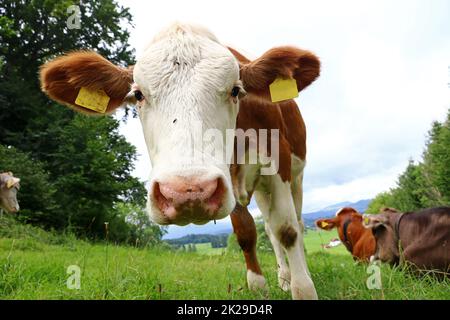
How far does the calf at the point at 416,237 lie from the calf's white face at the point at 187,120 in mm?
2605

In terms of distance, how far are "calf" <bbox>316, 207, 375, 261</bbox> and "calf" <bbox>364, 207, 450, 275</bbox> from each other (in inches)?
74.5

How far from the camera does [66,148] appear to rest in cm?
1384

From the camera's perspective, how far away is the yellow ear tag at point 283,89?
114 inches

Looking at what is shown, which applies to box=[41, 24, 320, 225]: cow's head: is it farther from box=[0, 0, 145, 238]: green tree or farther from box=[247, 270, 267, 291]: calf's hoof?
box=[0, 0, 145, 238]: green tree

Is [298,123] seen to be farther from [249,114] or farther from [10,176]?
[10,176]

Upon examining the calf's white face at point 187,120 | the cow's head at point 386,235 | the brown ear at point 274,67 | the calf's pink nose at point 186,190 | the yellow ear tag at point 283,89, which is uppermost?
the brown ear at point 274,67

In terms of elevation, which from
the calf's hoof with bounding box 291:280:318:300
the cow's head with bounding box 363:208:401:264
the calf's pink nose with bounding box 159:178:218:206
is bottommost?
the calf's hoof with bounding box 291:280:318:300

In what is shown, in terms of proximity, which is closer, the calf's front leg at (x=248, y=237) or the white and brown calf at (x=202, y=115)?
the white and brown calf at (x=202, y=115)

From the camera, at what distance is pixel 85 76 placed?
108 inches

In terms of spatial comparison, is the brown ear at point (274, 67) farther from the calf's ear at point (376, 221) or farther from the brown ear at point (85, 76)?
the calf's ear at point (376, 221)

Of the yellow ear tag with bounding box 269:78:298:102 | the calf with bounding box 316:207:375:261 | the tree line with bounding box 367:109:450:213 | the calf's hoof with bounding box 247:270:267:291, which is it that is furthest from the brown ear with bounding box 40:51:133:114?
the tree line with bounding box 367:109:450:213

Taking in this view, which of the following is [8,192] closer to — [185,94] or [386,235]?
[386,235]

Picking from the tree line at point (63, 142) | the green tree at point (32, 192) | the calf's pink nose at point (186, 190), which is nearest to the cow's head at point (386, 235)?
the calf's pink nose at point (186, 190)

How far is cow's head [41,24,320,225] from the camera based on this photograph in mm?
1748
